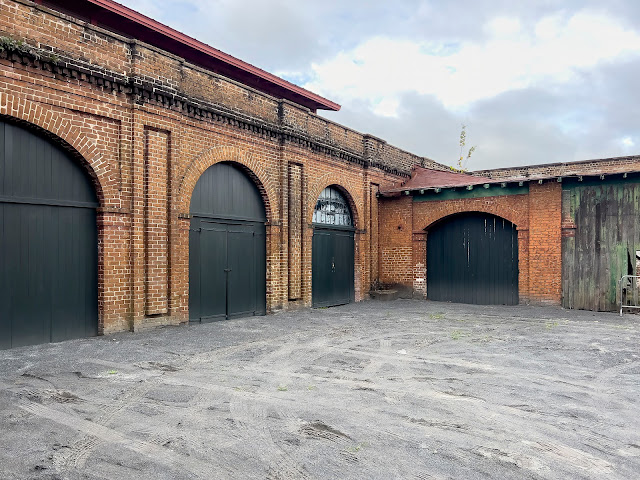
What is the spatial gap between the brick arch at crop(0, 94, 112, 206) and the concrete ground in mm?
2592

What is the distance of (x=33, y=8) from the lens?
6.95 meters

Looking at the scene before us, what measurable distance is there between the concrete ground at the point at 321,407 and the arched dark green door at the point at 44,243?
20.2 inches

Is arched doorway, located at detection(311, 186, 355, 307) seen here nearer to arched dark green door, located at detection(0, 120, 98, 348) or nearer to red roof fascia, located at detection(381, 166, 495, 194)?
red roof fascia, located at detection(381, 166, 495, 194)

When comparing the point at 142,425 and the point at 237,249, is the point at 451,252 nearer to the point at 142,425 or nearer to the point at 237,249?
the point at 237,249

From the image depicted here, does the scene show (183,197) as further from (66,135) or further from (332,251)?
(332,251)

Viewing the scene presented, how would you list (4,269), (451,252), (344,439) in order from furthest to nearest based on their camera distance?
(451,252) < (4,269) < (344,439)

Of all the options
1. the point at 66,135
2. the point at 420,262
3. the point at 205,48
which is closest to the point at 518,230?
the point at 420,262

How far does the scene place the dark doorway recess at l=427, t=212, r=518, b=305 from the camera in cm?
1334

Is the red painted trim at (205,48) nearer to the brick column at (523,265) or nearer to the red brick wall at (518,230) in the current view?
the red brick wall at (518,230)

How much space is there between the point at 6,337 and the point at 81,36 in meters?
4.78

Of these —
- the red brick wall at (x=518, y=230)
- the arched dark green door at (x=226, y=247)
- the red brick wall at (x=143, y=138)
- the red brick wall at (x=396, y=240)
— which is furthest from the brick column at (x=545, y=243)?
the arched dark green door at (x=226, y=247)

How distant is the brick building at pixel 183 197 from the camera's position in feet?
23.2

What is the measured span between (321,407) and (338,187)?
9.77 m

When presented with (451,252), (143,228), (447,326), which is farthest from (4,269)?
(451,252)
